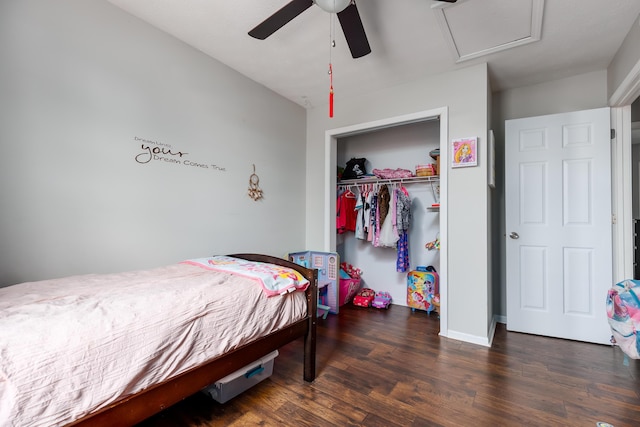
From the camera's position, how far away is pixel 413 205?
3.49 meters

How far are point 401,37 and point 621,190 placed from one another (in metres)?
2.26

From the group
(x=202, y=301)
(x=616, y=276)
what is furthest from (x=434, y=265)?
(x=202, y=301)

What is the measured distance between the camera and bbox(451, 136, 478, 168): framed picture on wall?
2467 millimetres

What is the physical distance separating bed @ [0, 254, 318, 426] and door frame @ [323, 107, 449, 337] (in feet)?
5.11

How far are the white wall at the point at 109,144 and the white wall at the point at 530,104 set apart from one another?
8.77ft

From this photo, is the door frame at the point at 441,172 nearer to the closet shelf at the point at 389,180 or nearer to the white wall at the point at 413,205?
the closet shelf at the point at 389,180

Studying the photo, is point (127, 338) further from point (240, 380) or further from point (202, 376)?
point (240, 380)

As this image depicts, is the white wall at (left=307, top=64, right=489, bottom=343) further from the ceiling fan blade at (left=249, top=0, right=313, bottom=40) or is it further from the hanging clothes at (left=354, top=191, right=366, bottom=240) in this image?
the ceiling fan blade at (left=249, top=0, right=313, bottom=40)

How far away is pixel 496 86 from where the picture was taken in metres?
2.92

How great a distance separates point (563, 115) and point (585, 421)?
2407 mm

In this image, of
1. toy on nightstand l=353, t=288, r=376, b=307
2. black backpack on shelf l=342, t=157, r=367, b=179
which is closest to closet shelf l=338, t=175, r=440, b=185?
black backpack on shelf l=342, t=157, r=367, b=179

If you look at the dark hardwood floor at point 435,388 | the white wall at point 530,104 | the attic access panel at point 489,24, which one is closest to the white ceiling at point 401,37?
the attic access panel at point 489,24

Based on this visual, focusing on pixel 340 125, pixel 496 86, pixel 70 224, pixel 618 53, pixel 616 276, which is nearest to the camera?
pixel 70 224

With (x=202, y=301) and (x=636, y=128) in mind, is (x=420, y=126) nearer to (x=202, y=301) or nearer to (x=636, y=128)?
(x=636, y=128)
